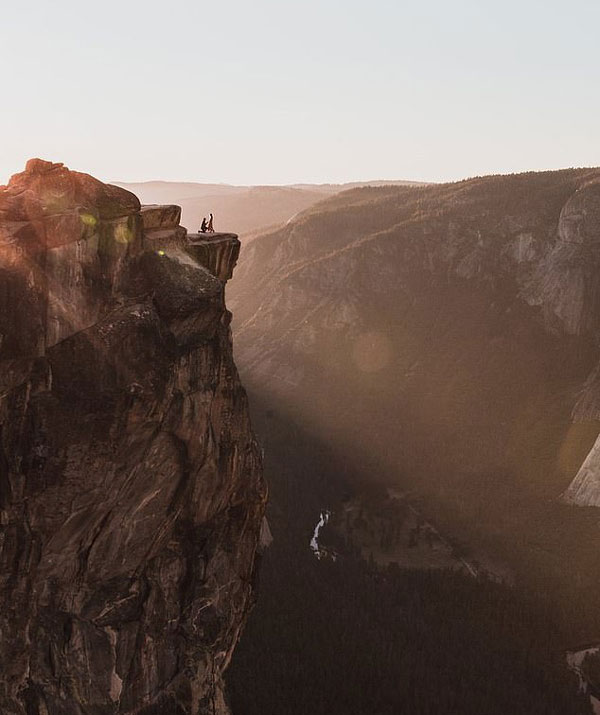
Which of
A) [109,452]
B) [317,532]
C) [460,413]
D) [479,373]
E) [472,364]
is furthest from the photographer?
[472,364]

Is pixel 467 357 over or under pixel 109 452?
under

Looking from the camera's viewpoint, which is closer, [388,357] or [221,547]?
[221,547]

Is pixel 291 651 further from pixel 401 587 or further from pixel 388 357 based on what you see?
pixel 388 357

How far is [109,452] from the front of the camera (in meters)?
31.2

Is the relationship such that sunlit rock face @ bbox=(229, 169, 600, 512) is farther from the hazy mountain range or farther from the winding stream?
the winding stream

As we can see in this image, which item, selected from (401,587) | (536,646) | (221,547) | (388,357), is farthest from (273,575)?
(388,357)

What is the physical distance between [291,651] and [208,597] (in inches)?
1631

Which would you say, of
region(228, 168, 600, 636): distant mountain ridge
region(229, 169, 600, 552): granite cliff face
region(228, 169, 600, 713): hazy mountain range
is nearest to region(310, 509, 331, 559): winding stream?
region(228, 169, 600, 713): hazy mountain range

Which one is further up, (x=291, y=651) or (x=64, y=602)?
(x=64, y=602)

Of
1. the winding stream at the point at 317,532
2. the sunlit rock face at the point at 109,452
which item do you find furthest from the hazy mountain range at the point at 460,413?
the sunlit rock face at the point at 109,452

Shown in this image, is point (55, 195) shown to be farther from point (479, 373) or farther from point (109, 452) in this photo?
point (479, 373)

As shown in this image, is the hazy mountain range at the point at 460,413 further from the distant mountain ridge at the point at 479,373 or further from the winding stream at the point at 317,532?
the winding stream at the point at 317,532

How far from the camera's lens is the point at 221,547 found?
38625 millimetres

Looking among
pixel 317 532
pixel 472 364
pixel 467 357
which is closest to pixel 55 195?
pixel 317 532
